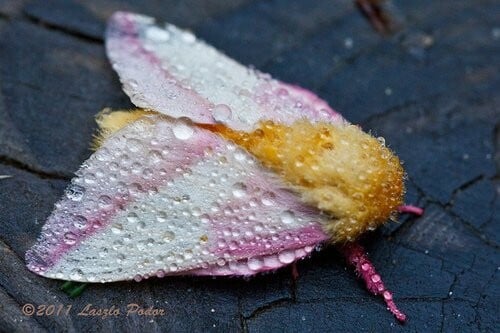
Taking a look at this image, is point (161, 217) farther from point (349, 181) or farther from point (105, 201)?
point (349, 181)

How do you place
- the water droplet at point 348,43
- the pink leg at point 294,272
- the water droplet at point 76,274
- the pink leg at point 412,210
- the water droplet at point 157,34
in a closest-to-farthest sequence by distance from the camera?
1. the water droplet at point 76,274
2. the pink leg at point 294,272
3. the pink leg at point 412,210
4. the water droplet at point 157,34
5. the water droplet at point 348,43

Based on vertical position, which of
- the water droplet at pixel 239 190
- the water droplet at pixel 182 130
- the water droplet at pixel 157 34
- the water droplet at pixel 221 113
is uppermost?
the water droplet at pixel 221 113

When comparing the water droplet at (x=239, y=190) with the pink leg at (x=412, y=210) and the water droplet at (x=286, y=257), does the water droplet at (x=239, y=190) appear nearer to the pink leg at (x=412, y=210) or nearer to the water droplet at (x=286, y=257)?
the water droplet at (x=286, y=257)

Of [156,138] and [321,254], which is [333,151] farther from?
[156,138]

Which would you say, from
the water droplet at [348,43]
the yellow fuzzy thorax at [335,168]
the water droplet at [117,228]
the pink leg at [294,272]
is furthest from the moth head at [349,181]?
the water droplet at [348,43]

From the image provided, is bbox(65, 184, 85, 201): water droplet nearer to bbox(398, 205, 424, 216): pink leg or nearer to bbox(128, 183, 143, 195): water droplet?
bbox(128, 183, 143, 195): water droplet

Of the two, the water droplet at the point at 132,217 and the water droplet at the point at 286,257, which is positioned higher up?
the water droplet at the point at 286,257
